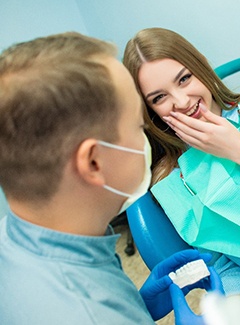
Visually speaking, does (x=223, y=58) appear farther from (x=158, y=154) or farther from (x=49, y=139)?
(x=49, y=139)

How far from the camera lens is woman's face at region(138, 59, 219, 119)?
1045 millimetres

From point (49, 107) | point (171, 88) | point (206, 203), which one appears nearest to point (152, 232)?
point (206, 203)

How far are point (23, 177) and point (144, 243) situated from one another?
0.54 metres

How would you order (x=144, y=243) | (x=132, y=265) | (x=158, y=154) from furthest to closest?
(x=132, y=265), (x=158, y=154), (x=144, y=243)

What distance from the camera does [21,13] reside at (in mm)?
1935

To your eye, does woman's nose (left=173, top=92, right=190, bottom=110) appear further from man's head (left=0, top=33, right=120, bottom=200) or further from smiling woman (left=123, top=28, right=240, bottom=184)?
man's head (left=0, top=33, right=120, bottom=200)

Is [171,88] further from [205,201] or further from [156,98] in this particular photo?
[205,201]

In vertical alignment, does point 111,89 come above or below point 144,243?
above

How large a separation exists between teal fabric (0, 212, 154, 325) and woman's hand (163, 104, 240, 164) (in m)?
0.52

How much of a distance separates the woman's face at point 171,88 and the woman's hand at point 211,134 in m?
0.05

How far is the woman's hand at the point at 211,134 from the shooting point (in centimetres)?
96

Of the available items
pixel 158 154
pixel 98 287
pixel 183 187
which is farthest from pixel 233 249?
pixel 98 287

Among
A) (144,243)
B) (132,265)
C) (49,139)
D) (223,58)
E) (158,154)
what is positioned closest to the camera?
(49,139)

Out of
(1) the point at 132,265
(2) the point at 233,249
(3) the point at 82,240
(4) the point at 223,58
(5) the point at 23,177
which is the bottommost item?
(1) the point at 132,265
